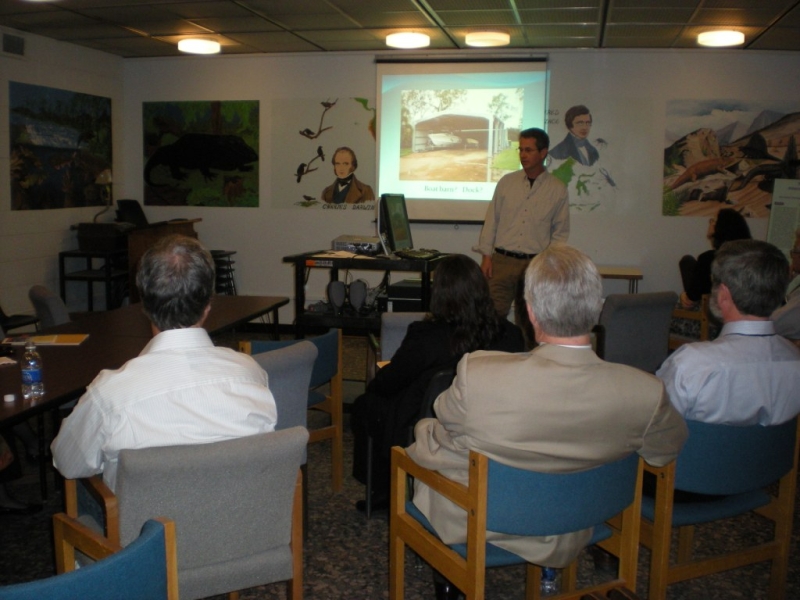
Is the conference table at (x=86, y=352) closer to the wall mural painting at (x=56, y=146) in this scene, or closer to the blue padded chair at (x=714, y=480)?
the blue padded chair at (x=714, y=480)

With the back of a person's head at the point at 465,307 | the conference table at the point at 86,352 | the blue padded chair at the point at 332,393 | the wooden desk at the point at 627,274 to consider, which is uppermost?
the back of a person's head at the point at 465,307

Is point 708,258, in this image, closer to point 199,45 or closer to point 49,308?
point 49,308

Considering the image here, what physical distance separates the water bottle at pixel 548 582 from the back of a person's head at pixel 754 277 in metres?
1.00

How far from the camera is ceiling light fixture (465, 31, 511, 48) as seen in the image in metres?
5.87

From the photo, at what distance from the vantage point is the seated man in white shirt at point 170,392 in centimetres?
174

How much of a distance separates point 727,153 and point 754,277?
15.3ft

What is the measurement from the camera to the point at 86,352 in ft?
9.85

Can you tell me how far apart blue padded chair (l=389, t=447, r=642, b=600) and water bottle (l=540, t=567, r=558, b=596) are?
351mm

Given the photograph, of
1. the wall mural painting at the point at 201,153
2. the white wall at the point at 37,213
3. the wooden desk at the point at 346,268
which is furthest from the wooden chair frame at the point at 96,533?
the wall mural painting at the point at 201,153

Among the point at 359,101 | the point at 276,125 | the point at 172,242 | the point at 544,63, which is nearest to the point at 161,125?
the point at 276,125

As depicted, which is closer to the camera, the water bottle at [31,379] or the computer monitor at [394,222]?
the water bottle at [31,379]

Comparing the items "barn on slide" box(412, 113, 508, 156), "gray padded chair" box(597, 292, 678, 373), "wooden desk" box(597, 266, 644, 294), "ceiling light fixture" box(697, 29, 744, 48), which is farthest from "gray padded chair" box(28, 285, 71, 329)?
"ceiling light fixture" box(697, 29, 744, 48)

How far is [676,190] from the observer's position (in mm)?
6520

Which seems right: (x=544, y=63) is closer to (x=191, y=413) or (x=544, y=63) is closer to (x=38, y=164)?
(x=38, y=164)
